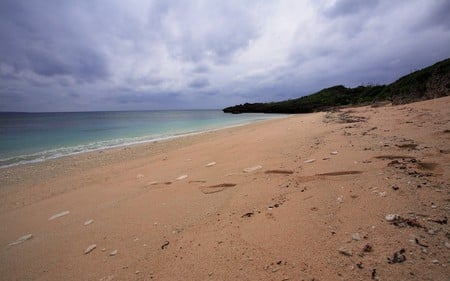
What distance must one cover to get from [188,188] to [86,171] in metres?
5.48

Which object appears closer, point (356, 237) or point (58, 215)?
point (356, 237)

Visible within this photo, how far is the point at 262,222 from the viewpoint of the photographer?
2902mm

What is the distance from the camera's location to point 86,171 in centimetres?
825

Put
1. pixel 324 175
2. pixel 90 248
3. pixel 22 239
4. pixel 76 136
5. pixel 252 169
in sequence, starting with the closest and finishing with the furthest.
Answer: pixel 90 248 < pixel 22 239 < pixel 324 175 < pixel 252 169 < pixel 76 136

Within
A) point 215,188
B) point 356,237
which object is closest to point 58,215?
point 215,188

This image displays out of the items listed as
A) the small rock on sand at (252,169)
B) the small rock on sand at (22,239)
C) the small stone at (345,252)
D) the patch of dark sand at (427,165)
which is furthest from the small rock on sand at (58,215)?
the patch of dark sand at (427,165)

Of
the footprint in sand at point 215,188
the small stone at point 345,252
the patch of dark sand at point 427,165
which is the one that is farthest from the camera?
the footprint in sand at point 215,188

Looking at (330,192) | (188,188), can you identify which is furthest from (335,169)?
(188,188)

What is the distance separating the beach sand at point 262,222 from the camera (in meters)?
2.06

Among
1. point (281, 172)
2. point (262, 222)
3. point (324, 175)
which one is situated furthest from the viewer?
point (281, 172)

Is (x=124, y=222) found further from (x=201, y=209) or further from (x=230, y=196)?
(x=230, y=196)

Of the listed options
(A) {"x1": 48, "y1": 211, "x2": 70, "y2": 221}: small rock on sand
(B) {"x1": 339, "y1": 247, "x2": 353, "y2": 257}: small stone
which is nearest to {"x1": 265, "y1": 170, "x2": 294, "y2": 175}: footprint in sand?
(B) {"x1": 339, "y1": 247, "x2": 353, "y2": 257}: small stone

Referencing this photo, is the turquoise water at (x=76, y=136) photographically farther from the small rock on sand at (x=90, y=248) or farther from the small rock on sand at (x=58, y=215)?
the small rock on sand at (x=90, y=248)

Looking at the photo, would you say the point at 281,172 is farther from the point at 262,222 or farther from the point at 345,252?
the point at 345,252
